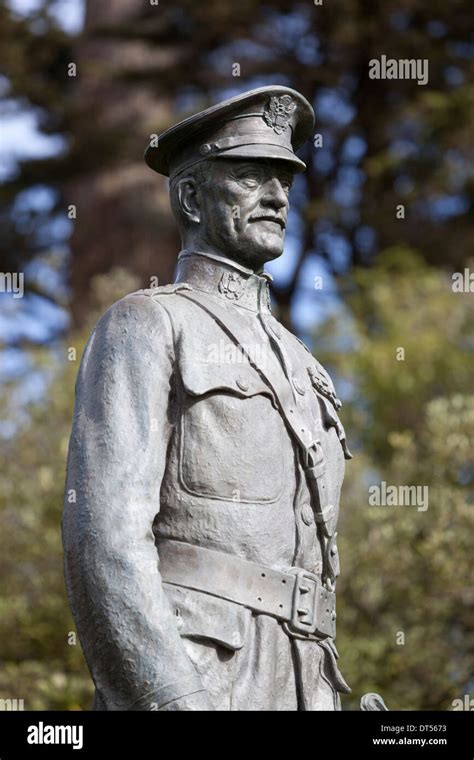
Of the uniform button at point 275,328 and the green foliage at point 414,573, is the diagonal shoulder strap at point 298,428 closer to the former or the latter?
the uniform button at point 275,328

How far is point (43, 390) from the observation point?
1338 centimetres

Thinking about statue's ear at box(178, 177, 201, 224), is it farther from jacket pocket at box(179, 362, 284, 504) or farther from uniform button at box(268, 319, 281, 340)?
jacket pocket at box(179, 362, 284, 504)

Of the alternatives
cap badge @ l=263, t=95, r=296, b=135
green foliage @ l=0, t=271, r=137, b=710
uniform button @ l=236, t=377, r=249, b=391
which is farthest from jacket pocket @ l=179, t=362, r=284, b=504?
green foliage @ l=0, t=271, r=137, b=710

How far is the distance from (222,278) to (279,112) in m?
0.54

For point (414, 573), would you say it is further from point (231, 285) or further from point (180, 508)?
point (180, 508)

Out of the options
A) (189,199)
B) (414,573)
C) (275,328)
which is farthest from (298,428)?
(414,573)

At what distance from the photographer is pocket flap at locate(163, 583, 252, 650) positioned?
4.46 meters

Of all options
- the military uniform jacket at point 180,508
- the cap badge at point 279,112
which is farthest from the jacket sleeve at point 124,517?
the cap badge at point 279,112

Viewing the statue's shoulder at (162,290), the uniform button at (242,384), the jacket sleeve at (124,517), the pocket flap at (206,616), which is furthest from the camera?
the statue's shoulder at (162,290)

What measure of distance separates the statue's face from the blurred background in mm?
7497

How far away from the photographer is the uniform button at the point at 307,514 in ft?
15.7

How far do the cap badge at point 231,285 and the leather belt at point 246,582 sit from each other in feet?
2.81

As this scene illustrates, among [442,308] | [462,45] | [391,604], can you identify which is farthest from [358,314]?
[391,604]
